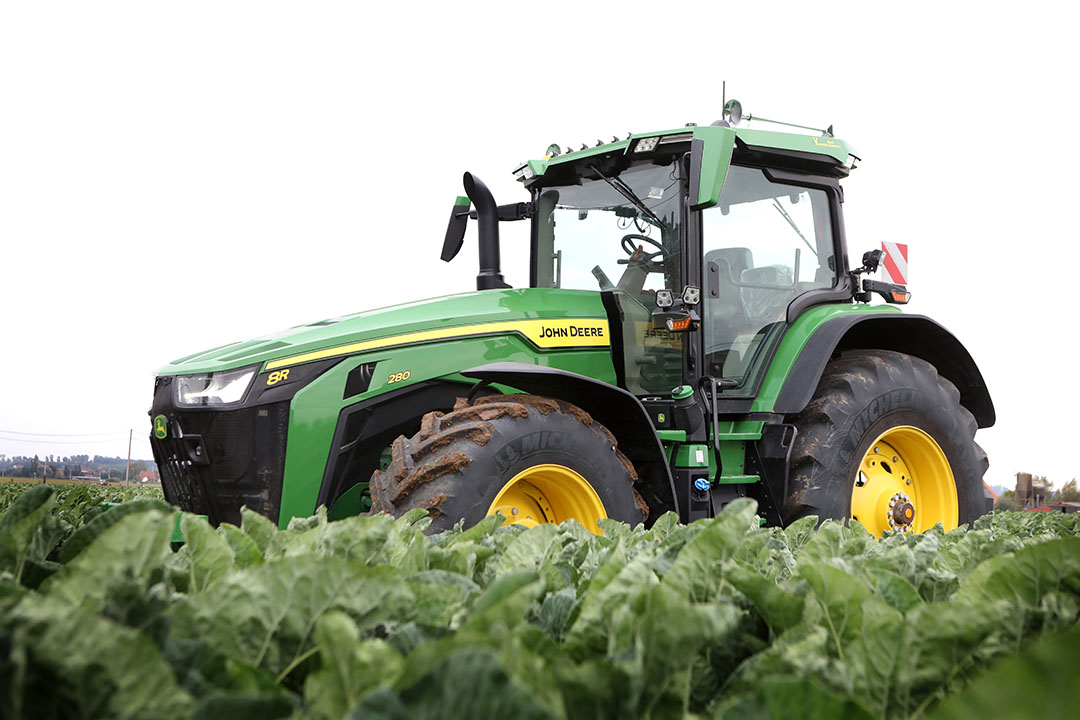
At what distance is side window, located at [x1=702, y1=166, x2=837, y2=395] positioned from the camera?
4.79 metres

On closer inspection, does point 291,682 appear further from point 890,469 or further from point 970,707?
point 890,469

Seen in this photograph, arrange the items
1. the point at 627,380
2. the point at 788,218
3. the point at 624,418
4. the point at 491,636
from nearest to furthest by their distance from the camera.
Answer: the point at 491,636 → the point at 624,418 → the point at 627,380 → the point at 788,218

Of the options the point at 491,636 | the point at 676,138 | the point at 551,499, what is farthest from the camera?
the point at 676,138

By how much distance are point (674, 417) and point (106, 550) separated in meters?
3.89

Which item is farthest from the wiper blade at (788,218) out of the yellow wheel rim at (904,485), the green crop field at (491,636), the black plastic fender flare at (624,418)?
the green crop field at (491,636)

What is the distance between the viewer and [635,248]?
192 inches

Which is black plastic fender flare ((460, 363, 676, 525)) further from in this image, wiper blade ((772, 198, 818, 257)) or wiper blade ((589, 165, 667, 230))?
wiper blade ((772, 198, 818, 257))

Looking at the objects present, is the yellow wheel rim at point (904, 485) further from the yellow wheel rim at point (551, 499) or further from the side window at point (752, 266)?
the yellow wheel rim at point (551, 499)

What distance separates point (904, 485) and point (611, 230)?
235 centimetres

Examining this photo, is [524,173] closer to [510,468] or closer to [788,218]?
[788,218]

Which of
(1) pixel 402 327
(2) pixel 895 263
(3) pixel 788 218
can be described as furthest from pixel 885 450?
(1) pixel 402 327

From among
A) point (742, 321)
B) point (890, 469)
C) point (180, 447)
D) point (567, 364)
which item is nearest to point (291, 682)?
point (180, 447)

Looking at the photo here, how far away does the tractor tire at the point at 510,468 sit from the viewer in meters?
3.36

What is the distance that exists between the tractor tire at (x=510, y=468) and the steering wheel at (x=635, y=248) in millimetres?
1202
